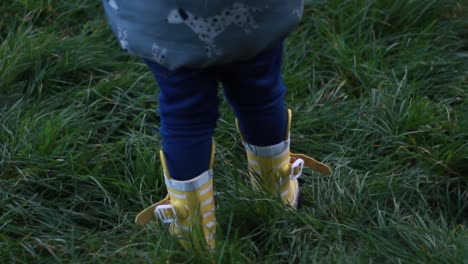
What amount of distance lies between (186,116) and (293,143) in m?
0.69

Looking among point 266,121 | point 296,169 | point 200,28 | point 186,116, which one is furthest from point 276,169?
point 200,28

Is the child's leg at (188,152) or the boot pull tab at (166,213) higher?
the child's leg at (188,152)

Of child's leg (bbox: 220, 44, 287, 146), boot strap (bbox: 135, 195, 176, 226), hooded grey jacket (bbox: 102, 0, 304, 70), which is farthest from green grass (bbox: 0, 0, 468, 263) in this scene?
hooded grey jacket (bbox: 102, 0, 304, 70)

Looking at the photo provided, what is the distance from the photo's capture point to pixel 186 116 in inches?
74.8

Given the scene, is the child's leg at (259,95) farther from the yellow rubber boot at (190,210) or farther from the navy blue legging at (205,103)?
the yellow rubber boot at (190,210)

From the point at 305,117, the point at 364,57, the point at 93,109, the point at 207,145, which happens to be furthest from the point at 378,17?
the point at 207,145

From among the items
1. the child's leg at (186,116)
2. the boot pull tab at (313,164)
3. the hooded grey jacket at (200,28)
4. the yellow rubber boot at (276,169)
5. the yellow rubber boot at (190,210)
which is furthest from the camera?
the boot pull tab at (313,164)

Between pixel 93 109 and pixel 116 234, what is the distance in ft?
1.87

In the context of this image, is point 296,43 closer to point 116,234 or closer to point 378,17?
point 378,17

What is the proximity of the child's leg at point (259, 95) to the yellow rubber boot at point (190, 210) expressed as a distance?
0.40ft

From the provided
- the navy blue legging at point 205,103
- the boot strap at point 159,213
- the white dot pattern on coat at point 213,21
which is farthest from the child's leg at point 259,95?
the boot strap at point 159,213

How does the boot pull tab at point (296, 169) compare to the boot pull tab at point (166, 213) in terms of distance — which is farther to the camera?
the boot pull tab at point (296, 169)

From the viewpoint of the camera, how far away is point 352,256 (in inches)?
78.5

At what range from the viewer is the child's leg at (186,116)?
187cm
